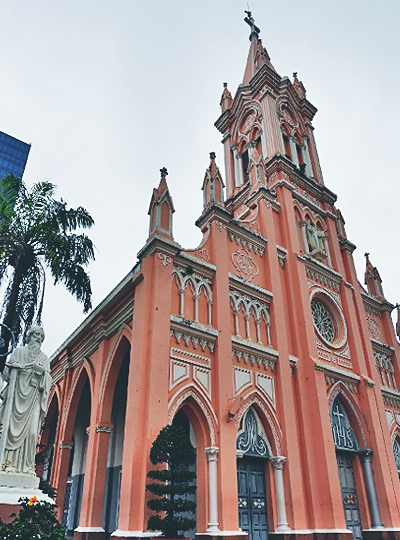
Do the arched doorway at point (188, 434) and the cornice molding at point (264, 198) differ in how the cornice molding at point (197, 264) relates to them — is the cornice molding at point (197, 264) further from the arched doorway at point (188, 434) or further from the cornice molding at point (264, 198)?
the cornice molding at point (264, 198)

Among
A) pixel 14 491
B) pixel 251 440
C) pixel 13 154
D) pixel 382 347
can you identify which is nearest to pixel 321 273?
pixel 382 347

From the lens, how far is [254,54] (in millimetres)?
26484

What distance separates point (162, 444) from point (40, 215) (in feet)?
28.3

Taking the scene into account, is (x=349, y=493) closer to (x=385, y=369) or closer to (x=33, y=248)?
(x=385, y=369)

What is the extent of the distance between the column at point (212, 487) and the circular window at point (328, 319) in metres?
7.55

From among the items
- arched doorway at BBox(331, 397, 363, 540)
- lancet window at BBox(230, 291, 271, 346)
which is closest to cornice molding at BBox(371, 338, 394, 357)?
arched doorway at BBox(331, 397, 363, 540)

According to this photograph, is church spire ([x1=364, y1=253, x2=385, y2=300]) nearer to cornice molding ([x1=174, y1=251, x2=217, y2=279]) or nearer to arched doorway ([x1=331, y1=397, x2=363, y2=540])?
arched doorway ([x1=331, y1=397, x2=363, y2=540])

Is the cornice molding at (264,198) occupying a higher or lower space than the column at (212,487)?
higher

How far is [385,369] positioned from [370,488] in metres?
5.93

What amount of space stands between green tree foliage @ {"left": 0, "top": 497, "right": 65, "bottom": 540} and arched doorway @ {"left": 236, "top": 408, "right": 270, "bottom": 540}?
6602mm

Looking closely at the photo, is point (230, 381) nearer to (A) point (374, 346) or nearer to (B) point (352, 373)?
(B) point (352, 373)

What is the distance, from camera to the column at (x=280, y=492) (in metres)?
11.7

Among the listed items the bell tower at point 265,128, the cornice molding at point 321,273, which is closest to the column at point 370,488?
the cornice molding at point 321,273

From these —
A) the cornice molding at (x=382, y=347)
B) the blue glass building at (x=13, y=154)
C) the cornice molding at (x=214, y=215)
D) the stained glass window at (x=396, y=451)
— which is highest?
the blue glass building at (x=13, y=154)
